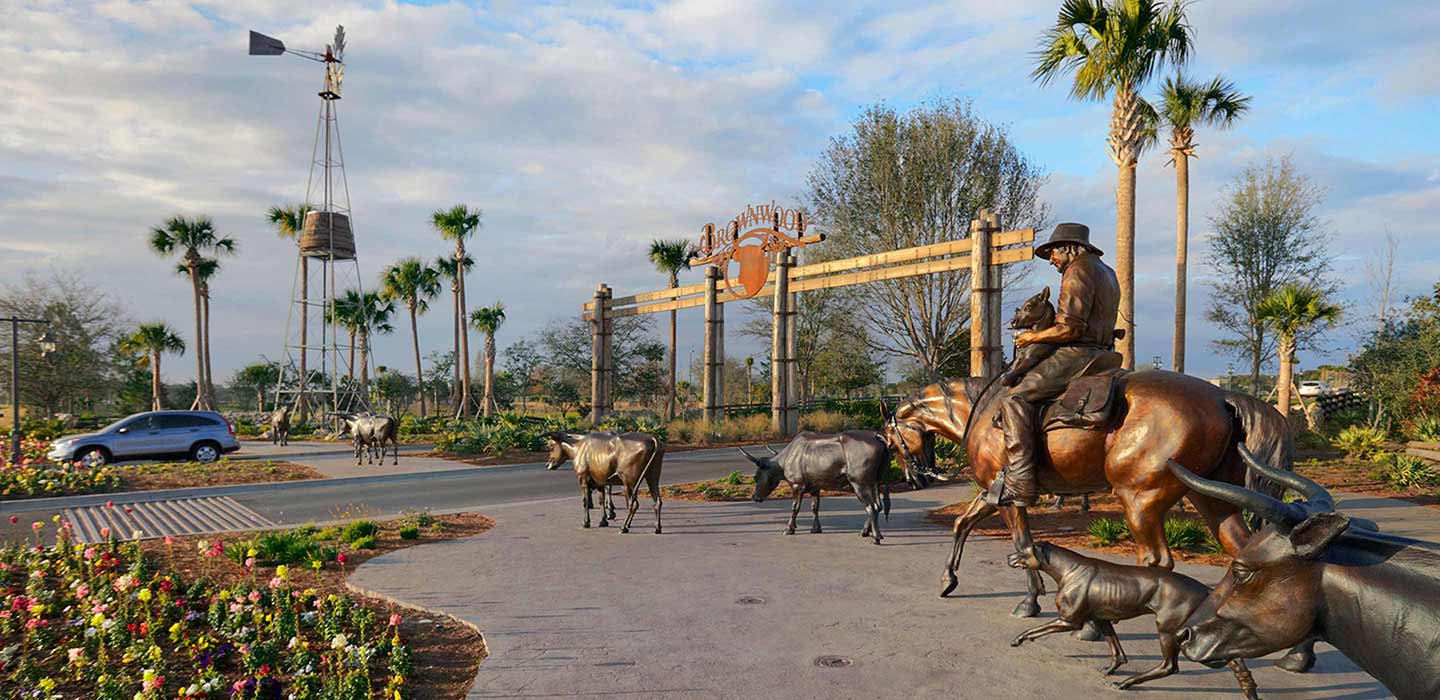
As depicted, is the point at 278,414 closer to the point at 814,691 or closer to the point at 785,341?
the point at 785,341

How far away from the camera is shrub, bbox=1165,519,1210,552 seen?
29.9 feet

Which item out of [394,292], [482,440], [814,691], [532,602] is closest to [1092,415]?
[814,691]

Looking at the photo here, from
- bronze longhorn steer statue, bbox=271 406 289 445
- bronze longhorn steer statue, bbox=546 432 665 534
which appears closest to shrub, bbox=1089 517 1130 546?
bronze longhorn steer statue, bbox=546 432 665 534

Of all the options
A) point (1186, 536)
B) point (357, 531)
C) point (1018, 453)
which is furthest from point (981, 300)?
point (357, 531)

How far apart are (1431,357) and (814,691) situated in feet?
77.2

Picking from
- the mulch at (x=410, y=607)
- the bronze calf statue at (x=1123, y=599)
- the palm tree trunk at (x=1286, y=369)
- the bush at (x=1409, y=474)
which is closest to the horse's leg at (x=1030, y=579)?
the bronze calf statue at (x=1123, y=599)

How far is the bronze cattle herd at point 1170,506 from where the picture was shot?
2676 mm

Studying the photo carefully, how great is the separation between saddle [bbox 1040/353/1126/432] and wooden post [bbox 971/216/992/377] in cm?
933

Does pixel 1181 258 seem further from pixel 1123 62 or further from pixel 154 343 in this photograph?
pixel 154 343

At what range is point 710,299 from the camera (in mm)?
26250

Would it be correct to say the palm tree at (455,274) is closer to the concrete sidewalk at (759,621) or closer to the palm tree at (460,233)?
the palm tree at (460,233)

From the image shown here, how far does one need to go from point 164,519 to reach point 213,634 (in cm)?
763

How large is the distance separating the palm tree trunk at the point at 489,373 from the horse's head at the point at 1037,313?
112ft

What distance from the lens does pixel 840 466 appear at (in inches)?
410
